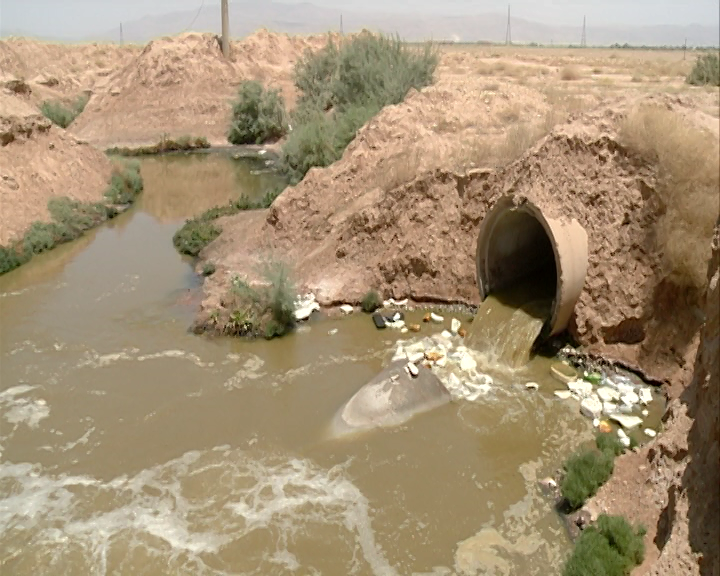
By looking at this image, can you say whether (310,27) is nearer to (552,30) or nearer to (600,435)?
(552,30)

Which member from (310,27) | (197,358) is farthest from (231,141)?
(310,27)

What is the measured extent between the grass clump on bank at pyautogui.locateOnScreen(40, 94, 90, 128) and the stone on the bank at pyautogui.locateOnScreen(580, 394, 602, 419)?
3102 centimetres

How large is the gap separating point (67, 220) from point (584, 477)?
16.5m

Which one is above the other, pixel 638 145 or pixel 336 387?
pixel 638 145

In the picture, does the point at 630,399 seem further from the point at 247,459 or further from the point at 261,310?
the point at 261,310

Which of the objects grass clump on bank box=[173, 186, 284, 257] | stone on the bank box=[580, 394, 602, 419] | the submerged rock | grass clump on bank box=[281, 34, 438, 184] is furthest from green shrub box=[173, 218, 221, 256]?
stone on the bank box=[580, 394, 602, 419]

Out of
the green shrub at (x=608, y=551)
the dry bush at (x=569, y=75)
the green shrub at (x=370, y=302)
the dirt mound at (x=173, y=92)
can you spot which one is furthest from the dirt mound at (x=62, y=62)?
the green shrub at (x=608, y=551)

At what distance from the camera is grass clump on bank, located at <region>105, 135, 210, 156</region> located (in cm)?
3142

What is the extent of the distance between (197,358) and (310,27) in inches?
7716

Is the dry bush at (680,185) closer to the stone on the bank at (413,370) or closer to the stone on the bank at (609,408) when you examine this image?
the stone on the bank at (609,408)

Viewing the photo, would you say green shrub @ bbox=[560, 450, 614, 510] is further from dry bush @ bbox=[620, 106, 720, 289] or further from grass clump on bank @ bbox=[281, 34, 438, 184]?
grass clump on bank @ bbox=[281, 34, 438, 184]

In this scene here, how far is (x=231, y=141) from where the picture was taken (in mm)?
33094

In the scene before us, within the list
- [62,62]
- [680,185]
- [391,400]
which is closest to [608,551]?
[391,400]

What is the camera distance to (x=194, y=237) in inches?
695
